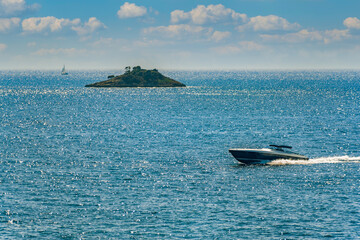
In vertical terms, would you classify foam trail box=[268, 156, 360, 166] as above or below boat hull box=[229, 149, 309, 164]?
below

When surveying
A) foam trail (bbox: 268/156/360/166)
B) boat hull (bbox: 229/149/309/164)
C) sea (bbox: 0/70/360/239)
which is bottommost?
sea (bbox: 0/70/360/239)

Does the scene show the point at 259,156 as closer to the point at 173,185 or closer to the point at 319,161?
the point at 319,161

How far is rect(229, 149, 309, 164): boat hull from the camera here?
89812 millimetres

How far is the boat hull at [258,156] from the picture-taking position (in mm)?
89812

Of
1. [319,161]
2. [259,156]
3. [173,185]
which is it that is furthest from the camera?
[319,161]

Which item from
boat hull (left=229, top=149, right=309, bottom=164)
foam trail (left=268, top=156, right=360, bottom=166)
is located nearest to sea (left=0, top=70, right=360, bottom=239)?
foam trail (left=268, top=156, right=360, bottom=166)

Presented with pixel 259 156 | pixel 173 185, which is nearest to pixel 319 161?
pixel 259 156

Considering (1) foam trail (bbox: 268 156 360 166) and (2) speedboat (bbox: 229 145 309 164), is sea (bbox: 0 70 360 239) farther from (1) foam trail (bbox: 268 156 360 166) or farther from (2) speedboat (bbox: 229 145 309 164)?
(2) speedboat (bbox: 229 145 309 164)

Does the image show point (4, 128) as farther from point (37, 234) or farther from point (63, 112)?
point (37, 234)

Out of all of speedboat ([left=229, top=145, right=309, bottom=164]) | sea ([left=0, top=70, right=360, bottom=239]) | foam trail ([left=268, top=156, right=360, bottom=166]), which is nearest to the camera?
sea ([left=0, top=70, right=360, bottom=239])

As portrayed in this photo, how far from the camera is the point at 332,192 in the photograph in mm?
69812

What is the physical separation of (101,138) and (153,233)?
72.0 m

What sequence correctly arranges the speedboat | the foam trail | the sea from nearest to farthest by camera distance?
the sea
the speedboat
the foam trail

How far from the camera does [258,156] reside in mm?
89875
